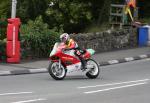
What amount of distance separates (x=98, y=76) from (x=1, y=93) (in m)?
5.63

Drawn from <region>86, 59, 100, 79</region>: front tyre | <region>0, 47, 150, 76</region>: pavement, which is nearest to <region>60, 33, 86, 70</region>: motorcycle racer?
<region>86, 59, 100, 79</region>: front tyre

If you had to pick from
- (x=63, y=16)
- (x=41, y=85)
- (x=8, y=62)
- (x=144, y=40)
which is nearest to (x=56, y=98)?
(x=41, y=85)

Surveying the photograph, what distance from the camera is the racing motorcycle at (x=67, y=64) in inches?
659

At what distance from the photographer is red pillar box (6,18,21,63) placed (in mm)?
20531

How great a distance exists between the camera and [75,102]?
1186 centimetres

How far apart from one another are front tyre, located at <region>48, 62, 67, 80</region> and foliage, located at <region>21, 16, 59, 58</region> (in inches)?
200

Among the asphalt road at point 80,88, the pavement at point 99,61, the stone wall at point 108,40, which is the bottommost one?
the asphalt road at point 80,88

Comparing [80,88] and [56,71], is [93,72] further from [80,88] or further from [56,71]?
[80,88]

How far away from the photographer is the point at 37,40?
2219cm

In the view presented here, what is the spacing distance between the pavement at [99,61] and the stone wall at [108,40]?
594 mm

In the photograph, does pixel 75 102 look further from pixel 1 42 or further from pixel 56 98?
pixel 1 42

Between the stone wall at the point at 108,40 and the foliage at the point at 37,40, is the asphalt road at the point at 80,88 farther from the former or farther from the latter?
the stone wall at the point at 108,40

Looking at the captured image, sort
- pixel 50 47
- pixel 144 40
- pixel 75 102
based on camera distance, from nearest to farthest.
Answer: pixel 75 102 → pixel 50 47 → pixel 144 40

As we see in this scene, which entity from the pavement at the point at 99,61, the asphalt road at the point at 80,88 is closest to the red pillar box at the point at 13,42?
the pavement at the point at 99,61
